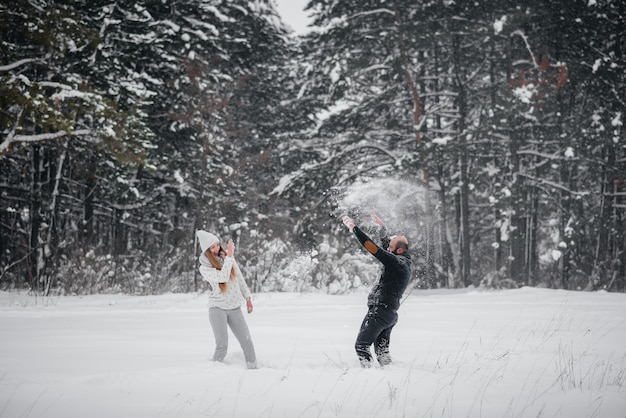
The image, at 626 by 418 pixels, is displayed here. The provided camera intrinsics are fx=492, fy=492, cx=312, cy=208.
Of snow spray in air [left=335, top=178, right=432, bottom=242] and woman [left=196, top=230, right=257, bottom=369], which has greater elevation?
snow spray in air [left=335, top=178, right=432, bottom=242]

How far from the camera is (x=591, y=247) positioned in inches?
819

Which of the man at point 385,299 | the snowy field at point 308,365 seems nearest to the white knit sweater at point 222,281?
the snowy field at point 308,365

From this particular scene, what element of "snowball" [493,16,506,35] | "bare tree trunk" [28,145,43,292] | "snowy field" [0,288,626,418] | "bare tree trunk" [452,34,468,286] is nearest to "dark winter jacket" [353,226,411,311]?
"snowy field" [0,288,626,418]

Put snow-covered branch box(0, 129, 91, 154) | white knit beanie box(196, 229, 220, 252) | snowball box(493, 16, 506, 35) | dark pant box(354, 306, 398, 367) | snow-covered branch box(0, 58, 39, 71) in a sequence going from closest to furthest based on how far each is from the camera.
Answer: dark pant box(354, 306, 398, 367) < white knit beanie box(196, 229, 220, 252) < snow-covered branch box(0, 58, 39, 71) < snow-covered branch box(0, 129, 91, 154) < snowball box(493, 16, 506, 35)

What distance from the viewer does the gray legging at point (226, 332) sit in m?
5.44

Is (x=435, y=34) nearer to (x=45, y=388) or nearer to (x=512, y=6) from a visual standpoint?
(x=512, y=6)

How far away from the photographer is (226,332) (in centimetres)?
557

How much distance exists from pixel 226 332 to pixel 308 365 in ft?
3.30

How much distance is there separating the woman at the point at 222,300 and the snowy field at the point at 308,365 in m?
0.29

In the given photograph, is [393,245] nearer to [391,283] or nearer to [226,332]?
[391,283]

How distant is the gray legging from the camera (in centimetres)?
544

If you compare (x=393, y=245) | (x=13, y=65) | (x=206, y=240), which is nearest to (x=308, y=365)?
(x=393, y=245)

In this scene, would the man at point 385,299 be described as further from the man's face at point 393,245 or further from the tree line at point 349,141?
the tree line at point 349,141

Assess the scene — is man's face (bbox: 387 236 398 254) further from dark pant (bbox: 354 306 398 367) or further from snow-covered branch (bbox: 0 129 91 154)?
A: snow-covered branch (bbox: 0 129 91 154)
